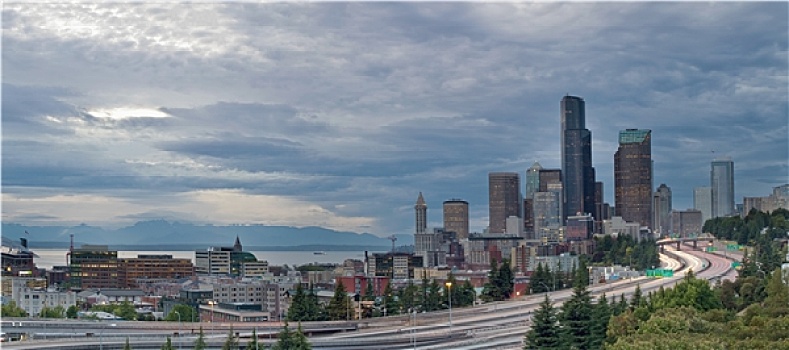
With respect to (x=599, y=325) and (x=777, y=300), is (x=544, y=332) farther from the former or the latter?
(x=777, y=300)

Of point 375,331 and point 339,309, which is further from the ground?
point 339,309

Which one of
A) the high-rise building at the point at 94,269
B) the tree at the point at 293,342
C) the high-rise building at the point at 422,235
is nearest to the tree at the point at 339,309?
the tree at the point at 293,342

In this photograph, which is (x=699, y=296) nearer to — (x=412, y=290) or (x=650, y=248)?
(x=412, y=290)

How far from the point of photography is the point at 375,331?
38594 millimetres

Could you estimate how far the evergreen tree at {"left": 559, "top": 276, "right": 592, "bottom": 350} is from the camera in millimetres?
26922

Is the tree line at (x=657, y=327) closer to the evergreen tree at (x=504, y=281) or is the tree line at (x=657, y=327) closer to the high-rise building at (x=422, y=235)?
the evergreen tree at (x=504, y=281)

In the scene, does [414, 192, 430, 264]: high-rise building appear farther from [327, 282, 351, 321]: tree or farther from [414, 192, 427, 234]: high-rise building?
[327, 282, 351, 321]: tree

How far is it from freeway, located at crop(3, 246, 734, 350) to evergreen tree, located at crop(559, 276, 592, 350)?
6.83 metres

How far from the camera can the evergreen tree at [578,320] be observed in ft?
88.3

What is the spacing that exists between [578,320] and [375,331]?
1299 centimetres

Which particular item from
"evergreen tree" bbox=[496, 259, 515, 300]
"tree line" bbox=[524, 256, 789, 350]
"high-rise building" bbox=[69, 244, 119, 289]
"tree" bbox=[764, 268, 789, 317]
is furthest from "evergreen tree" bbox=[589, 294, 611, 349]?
"high-rise building" bbox=[69, 244, 119, 289]

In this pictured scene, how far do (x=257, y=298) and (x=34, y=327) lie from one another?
41626mm

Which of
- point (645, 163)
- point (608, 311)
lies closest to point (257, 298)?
point (608, 311)

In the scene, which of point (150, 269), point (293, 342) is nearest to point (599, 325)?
point (293, 342)
